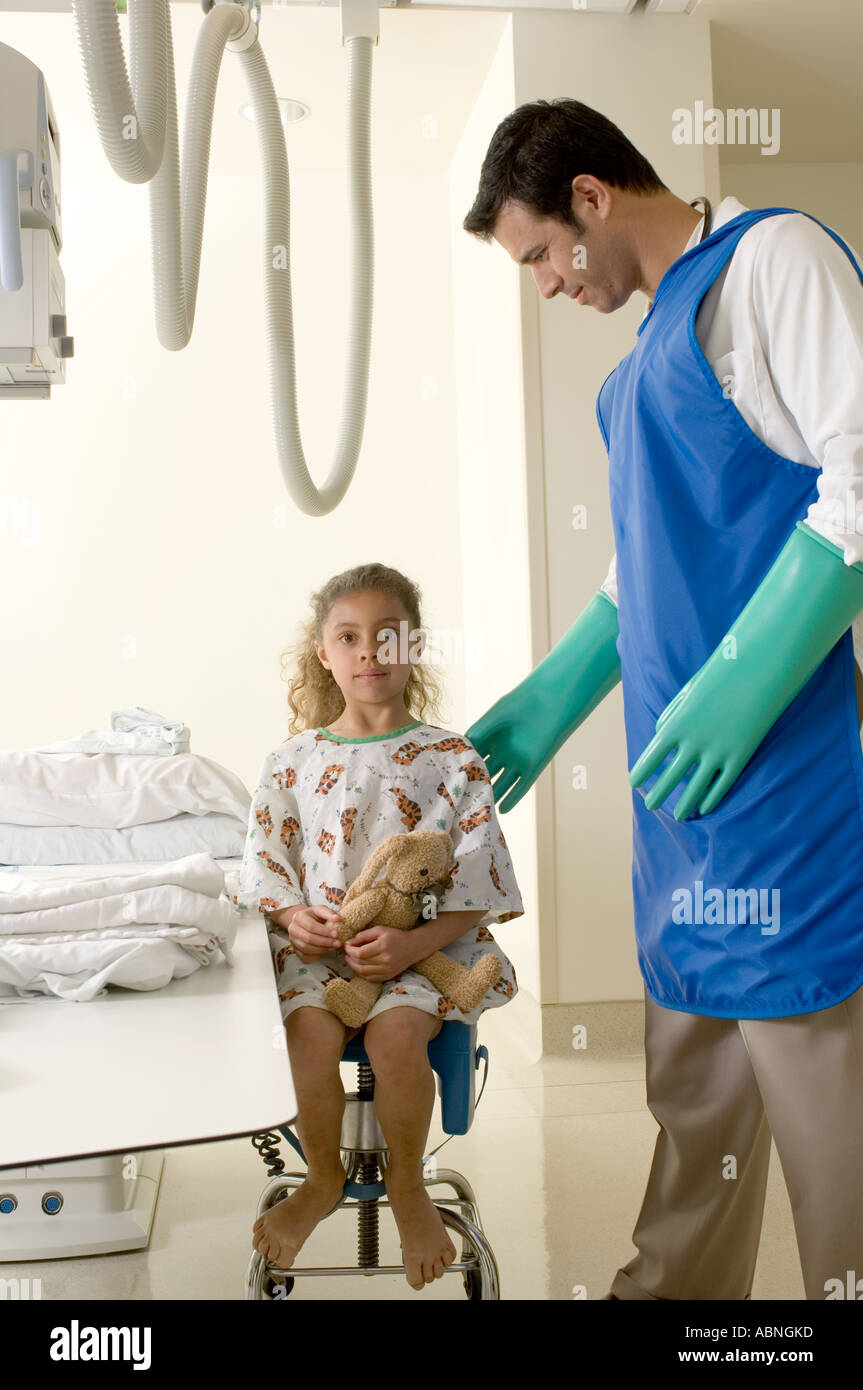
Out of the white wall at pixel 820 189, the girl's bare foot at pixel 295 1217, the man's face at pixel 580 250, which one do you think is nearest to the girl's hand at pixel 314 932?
the girl's bare foot at pixel 295 1217

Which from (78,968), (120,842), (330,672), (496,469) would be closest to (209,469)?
(496,469)

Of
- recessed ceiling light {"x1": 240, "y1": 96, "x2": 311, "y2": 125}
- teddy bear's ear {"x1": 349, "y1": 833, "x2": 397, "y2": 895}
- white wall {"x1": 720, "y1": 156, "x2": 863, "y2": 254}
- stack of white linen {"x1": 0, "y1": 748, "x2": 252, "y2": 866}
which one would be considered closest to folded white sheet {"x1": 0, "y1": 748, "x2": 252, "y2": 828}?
stack of white linen {"x1": 0, "y1": 748, "x2": 252, "y2": 866}

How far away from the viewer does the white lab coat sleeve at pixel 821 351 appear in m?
1.09

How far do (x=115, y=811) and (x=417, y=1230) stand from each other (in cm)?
124

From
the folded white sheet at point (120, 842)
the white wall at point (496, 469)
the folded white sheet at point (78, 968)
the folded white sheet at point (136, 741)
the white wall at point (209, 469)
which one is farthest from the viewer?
the white wall at point (209, 469)

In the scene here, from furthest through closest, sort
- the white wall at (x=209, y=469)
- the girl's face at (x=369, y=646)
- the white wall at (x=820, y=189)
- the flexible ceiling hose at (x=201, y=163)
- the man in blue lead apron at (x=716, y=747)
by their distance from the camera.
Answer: the white wall at (x=820, y=189) → the white wall at (x=209, y=469) → the girl's face at (x=369, y=646) → the man in blue lead apron at (x=716, y=747) → the flexible ceiling hose at (x=201, y=163)

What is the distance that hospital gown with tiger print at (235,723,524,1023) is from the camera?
55.8 inches

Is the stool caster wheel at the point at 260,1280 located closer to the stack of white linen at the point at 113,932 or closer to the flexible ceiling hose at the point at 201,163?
the stack of white linen at the point at 113,932

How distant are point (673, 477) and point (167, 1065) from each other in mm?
816

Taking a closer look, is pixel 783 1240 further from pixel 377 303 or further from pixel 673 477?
pixel 377 303

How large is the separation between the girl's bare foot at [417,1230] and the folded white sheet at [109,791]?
1.08 m

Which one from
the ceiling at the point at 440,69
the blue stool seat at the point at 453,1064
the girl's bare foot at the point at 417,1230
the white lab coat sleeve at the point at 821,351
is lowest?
the girl's bare foot at the point at 417,1230

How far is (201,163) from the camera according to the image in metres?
1.29

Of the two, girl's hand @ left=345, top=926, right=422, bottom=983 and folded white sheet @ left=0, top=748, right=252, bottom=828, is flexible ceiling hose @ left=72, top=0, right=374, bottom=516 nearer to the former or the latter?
girl's hand @ left=345, top=926, right=422, bottom=983
